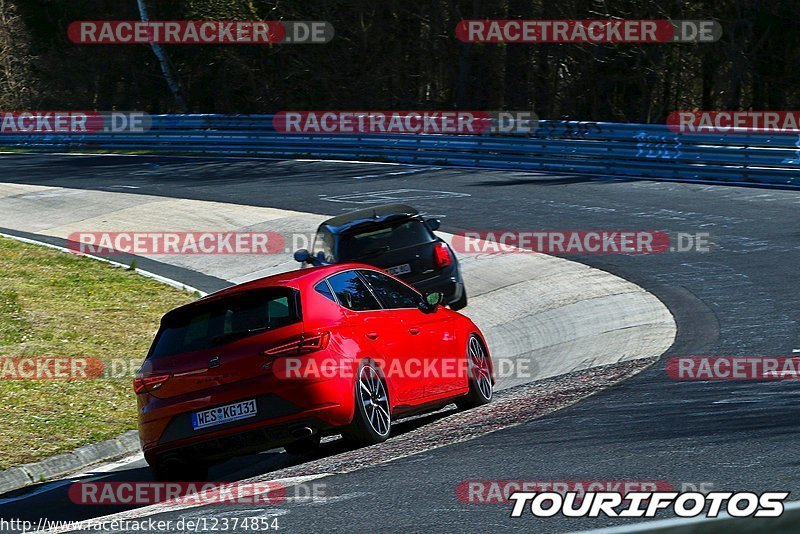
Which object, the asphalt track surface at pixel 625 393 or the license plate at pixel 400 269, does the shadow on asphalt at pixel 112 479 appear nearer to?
the asphalt track surface at pixel 625 393

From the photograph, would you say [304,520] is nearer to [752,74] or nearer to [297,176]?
[297,176]

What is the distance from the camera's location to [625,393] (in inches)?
398

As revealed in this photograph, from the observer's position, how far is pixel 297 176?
30.7 m

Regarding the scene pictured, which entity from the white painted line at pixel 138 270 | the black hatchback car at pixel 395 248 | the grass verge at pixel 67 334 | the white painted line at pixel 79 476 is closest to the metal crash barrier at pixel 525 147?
the black hatchback car at pixel 395 248

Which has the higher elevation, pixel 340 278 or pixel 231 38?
pixel 231 38

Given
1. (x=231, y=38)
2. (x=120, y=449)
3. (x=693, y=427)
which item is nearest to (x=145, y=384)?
(x=120, y=449)

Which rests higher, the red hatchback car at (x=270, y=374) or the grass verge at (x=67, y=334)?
the red hatchback car at (x=270, y=374)

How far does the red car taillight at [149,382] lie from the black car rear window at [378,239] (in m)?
6.79

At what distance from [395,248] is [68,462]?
641cm

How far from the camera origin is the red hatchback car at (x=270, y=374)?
28.7ft

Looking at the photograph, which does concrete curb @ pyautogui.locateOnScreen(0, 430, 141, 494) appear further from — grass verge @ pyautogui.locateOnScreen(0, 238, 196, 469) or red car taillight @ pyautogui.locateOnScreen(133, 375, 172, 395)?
red car taillight @ pyautogui.locateOnScreen(133, 375, 172, 395)

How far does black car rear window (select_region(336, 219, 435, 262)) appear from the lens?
15875 millimetres

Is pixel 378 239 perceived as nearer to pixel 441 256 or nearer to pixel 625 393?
pixel 441 256

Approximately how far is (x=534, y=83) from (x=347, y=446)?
31821 mm
